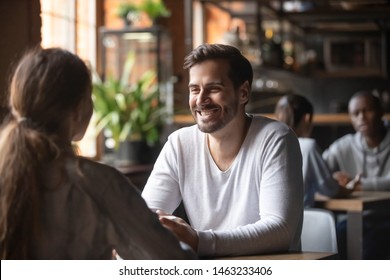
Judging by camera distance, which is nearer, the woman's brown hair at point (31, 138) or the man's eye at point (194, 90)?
the woman's brown hair at point (31, 138)

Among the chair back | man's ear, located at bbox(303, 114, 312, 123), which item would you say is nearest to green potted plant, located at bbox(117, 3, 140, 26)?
man's ear, located at bbox(303, 114, 312, 123)

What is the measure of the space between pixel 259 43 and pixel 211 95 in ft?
10.2

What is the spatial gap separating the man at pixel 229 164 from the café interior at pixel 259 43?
391 mm

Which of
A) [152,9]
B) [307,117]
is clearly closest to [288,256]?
[307,117]

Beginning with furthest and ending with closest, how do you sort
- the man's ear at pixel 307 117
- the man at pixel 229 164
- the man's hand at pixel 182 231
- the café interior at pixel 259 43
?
1. the man's ear at pixel 307 117
2. the café interior at pixel 259 43
3. the man at pixel 229 164
4. the man's hand at pixel 182 231

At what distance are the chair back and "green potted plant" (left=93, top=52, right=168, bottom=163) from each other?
2.26 metres

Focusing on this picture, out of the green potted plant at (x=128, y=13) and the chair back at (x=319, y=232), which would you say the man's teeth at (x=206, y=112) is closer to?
the chair back at (x=319, y=232)

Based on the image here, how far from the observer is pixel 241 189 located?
152cm

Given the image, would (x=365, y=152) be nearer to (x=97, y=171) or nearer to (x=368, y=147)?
(x=368, y=147)

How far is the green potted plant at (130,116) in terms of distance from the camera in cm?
416

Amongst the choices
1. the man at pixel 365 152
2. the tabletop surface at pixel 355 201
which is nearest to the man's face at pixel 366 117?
the man at pixel 365 152

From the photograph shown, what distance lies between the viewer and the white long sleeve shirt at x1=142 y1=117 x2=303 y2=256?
1.41 m

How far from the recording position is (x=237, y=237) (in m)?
1.39

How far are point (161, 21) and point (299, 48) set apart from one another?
1.09 m
